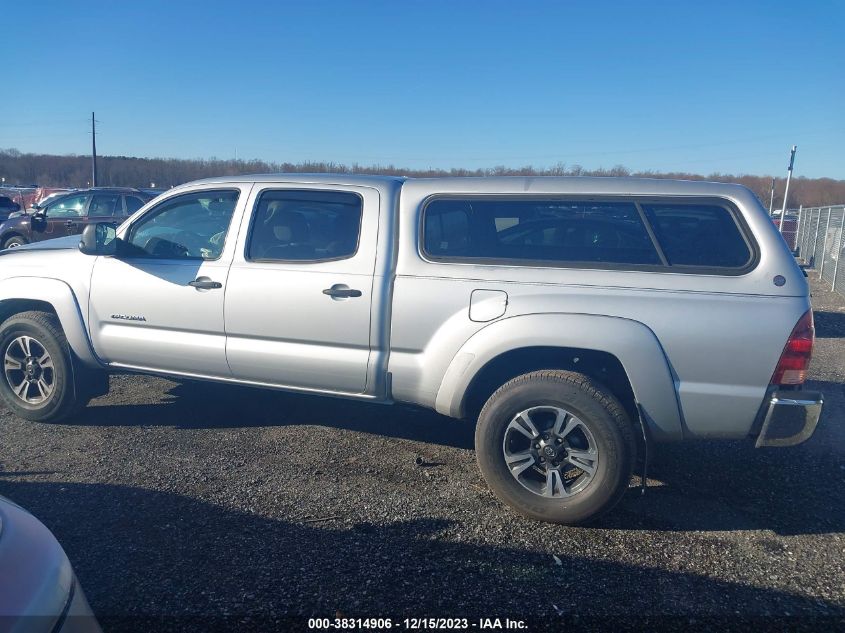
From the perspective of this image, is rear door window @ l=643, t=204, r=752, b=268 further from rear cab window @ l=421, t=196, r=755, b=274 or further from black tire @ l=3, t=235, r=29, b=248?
black tire @ l=3, t=235, r=29, b=248

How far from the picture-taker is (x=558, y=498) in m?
4.03

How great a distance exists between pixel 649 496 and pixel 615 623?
151 centimetres

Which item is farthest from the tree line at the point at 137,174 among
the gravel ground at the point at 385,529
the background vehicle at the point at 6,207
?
the gravel ground at the point at 385,529

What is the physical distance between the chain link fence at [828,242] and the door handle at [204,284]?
31.0 feet

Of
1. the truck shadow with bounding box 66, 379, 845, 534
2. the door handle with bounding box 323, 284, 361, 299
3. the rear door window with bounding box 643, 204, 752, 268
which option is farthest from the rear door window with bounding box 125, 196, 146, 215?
the rear door window with bounding box 643, 204, 752, 268

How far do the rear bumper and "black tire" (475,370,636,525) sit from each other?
0.71 m

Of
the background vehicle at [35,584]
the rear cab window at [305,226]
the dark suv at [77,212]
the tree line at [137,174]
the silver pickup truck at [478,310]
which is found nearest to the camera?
the background vehicle at [35,584]

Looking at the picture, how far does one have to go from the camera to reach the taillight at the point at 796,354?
12.1 feet

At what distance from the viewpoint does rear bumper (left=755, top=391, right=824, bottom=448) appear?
371 cm

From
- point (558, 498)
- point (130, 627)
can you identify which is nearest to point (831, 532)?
point (558, 498)

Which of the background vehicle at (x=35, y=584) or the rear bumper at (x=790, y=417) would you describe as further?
the rear bumper at (x=790, y=417)

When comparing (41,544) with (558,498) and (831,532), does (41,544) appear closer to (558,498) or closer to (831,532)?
(558,498)

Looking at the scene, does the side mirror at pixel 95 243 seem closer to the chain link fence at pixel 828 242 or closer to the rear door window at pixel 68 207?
the chain link fence at pixel 828 242

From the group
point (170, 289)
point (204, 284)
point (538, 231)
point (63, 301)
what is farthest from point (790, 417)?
point (63, 301)
